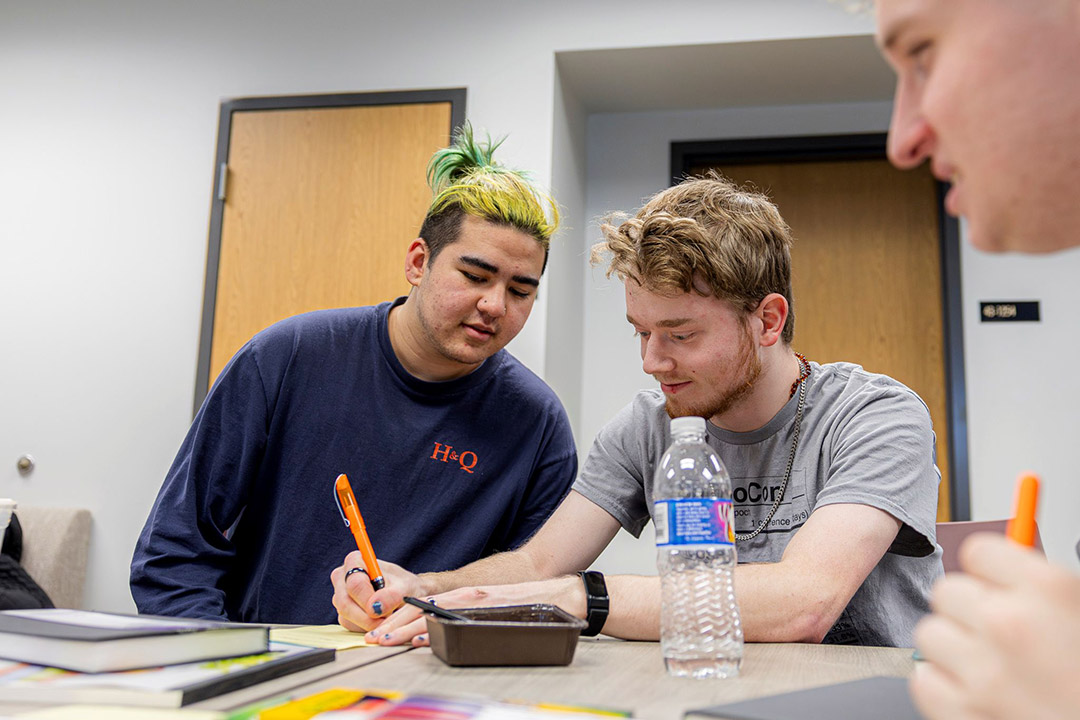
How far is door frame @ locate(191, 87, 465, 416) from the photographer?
2844 millimetres

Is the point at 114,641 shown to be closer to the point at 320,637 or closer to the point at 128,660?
the point at 128,660

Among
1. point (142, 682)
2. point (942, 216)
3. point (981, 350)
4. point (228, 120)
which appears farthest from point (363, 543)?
point (942, 216)

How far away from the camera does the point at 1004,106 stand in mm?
528

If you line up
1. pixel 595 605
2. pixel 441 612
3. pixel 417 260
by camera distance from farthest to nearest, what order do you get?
1. pixel 417 260
2. pixel 595 605
3. pixel 441 612

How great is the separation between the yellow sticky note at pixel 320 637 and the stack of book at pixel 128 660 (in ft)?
0.52

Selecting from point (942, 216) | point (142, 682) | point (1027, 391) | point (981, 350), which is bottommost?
point (142, 682)

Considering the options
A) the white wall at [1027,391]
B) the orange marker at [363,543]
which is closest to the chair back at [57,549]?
the orange marker at [363,543]

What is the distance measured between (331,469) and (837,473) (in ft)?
2.95

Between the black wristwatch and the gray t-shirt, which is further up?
the gray t-shirt

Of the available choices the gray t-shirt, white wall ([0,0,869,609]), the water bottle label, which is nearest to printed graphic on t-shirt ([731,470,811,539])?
the gray t-shirt

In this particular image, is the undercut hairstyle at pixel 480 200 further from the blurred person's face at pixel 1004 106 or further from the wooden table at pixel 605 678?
the blurred person's face at pixel 1004 106

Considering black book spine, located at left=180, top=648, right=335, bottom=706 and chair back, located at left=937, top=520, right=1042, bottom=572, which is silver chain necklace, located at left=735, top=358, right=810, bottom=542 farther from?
black book spine, located at left=180, top=648, right=335, bottom=706

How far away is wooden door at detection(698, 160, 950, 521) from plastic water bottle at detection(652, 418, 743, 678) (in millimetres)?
2273

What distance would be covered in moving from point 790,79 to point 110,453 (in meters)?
2.55
